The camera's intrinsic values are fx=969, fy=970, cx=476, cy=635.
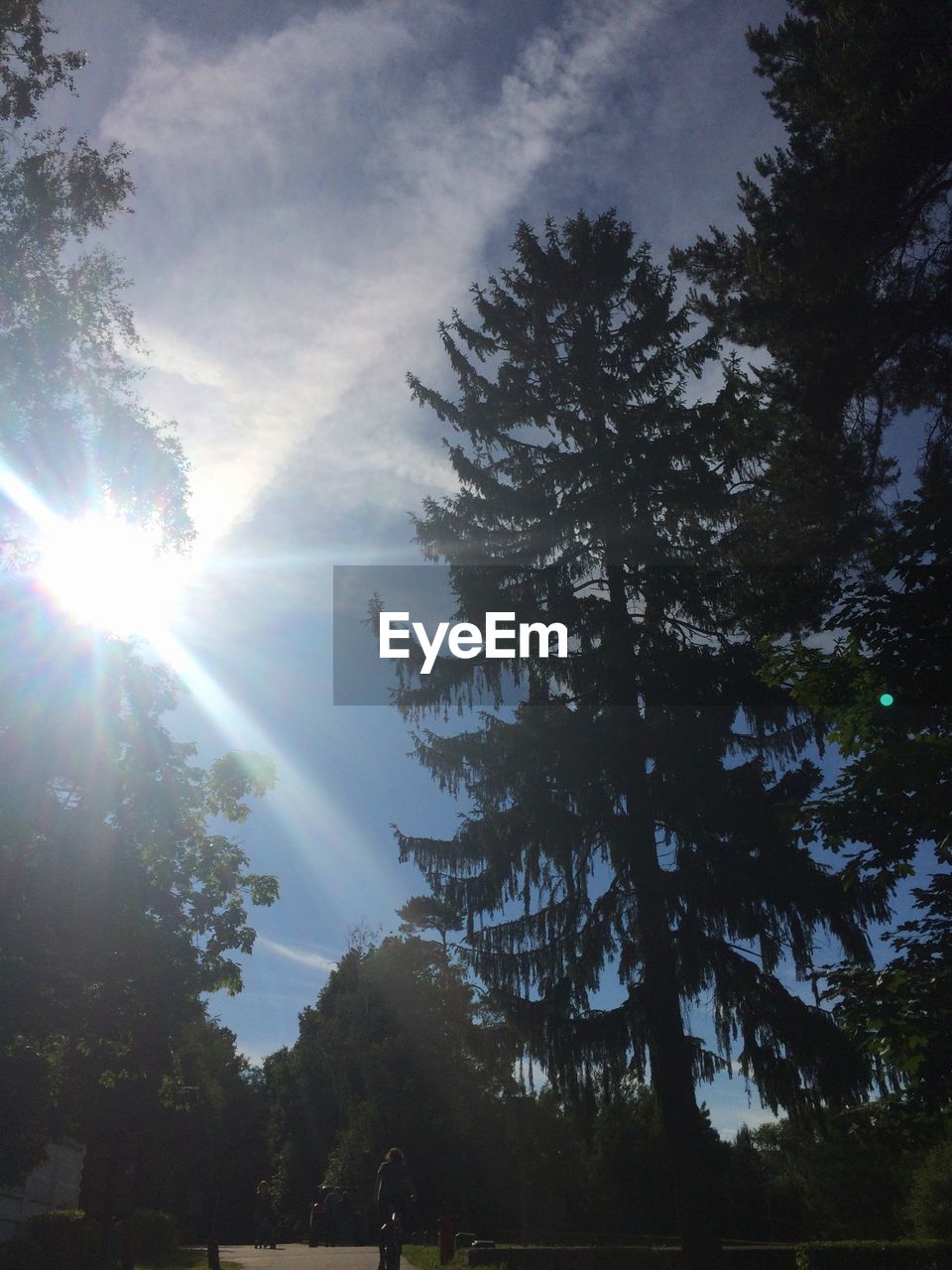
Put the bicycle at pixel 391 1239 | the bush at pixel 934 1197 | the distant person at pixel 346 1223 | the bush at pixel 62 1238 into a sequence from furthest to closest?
the distant person at pixel 346 1223 < the bush at pixel 934 1197 < the bush at pixel 62 1238 < the bicycle at pixel 391 1239

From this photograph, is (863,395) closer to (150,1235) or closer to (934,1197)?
(934,1197)

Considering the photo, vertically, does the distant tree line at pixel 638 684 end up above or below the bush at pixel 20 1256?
above

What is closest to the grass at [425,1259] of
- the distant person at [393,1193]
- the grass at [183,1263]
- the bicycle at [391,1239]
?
the grass at [183,1263]

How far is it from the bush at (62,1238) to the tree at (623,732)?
36.2 ft

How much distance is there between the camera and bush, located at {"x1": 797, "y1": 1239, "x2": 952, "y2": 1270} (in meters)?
16.3

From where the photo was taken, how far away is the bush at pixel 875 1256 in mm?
16297

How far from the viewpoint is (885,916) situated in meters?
14.4

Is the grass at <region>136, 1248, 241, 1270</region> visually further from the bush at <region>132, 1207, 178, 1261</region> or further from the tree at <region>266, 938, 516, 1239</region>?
the tree at <region>266, 938, 516, 1239</region>

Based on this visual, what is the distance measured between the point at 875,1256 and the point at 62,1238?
1586 centimetres

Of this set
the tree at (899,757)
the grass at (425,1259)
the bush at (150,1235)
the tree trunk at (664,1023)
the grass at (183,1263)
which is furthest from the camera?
the bush at (150,1235)

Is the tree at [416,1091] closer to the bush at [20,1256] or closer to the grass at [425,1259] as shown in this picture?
the grass at [425,1259]

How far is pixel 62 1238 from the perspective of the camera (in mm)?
19703

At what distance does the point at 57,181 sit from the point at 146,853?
446 inches

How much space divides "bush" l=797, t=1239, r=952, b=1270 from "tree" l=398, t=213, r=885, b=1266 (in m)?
4.80
